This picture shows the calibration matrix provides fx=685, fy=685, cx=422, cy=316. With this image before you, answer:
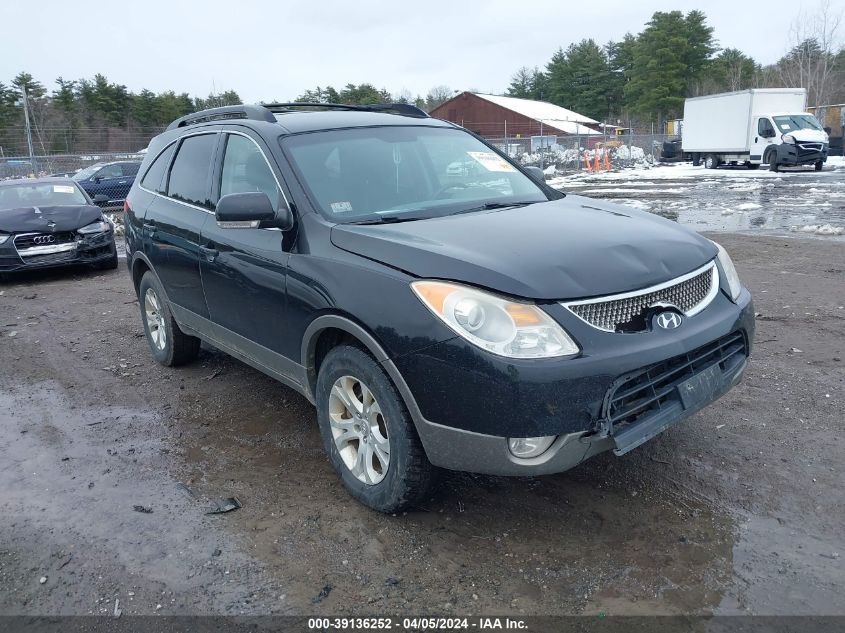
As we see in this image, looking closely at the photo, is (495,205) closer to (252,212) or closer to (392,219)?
(392,219)

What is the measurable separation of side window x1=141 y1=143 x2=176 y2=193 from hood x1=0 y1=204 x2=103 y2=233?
17.2 ft

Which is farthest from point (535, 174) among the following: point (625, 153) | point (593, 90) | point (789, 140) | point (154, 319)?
point (593, 90)

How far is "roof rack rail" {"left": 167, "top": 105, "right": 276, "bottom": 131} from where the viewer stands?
4195mm

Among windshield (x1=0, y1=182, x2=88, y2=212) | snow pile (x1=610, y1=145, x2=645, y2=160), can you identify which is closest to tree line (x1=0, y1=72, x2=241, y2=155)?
windshield (x1=0, y1=182, x2=88, y2=212)

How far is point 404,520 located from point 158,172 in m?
3.57

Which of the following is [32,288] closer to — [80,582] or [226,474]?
[226,474]

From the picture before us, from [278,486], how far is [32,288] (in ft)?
25.3

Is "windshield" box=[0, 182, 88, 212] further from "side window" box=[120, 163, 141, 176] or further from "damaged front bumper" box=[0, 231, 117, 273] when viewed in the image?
"side window" box=[120, 163, 141, 176]

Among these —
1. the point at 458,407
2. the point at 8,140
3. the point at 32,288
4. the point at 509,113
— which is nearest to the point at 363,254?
the point at 458,407

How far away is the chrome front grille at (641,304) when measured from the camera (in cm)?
273

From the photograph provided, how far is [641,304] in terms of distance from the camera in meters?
2.87

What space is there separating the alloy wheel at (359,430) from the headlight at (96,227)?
836cm

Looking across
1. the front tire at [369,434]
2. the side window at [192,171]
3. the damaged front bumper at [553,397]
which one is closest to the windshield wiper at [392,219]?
the front tire at [369,434]

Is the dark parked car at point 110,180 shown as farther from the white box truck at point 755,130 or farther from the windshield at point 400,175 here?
the white box truck at point 755,130
